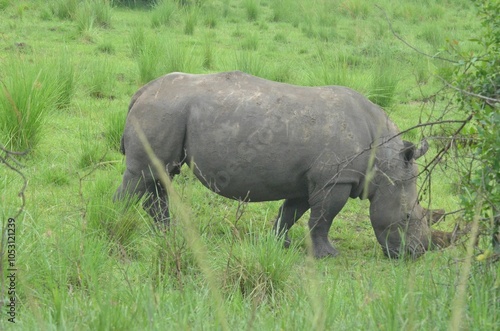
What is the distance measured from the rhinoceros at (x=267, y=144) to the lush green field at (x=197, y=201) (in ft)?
0.90

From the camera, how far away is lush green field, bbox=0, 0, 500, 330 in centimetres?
381

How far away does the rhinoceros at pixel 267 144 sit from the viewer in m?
6.03

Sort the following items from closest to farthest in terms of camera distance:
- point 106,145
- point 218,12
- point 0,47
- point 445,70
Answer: point 445,70, point 106,145, point 0,47, point 218,12

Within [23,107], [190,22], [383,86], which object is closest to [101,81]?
[23,107]

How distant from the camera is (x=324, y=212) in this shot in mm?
6266

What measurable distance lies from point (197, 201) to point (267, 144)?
41.2 inches

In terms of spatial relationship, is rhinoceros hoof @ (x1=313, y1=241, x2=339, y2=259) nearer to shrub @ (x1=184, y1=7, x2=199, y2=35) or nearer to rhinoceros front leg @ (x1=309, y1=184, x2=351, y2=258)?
rhinoceros front leg @ (x1=309, y1=184, x2=351, y2=258)

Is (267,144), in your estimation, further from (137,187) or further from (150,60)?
(150,60)

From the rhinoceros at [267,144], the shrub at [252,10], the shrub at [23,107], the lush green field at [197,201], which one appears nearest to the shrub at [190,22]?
the lush green field at [197,201]

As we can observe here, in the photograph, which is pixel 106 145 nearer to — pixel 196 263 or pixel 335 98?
pixel 335 98

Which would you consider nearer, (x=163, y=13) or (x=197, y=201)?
(x=197, y=201)

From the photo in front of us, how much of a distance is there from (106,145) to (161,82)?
70.4 inches

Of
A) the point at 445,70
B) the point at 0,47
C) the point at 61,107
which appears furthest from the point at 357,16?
the point at 445,70

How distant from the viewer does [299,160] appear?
6094 millimetres
